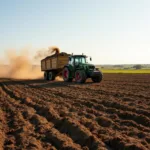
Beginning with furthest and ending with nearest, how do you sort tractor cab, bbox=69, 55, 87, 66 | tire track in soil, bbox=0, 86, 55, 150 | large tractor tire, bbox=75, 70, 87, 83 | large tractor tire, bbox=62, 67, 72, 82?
large tractor tire, bbox=62, 67, 72, 82 → tractor cab, bbox=69, 55, 87, 66 → large tractor tire, bbox=75, 70, 87, 83 → tire track in soil, bbox=0, 86, 55, 150

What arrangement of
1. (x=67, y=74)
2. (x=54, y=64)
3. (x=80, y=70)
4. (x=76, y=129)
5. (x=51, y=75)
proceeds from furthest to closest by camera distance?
1. (x=51, y=75)
2. (x=54, y=64)
3. (x=67, y=74)
4. (x=80, y=70)
5. (x=76, y=129)

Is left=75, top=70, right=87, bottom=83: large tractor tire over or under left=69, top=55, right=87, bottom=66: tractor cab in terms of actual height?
under

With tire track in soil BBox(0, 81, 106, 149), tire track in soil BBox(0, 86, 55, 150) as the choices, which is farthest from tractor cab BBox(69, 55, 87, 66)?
tire track in soil BBox(0, 81, 106, 149)

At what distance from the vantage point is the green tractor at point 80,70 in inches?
781

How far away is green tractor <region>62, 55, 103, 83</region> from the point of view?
19.8 metres

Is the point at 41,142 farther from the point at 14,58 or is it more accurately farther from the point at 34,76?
the point at 14,58

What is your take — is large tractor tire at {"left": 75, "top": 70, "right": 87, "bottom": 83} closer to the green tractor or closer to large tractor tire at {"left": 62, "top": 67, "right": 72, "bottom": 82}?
the green tractor

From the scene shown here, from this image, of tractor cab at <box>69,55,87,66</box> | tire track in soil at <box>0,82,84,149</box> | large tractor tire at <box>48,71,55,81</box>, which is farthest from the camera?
large tractor tire at <box>48,71,55,81</box>

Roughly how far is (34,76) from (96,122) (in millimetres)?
26681

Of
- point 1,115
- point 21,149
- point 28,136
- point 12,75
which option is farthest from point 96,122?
point 12,75

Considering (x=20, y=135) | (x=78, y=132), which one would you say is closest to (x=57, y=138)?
(x=78, y=132)

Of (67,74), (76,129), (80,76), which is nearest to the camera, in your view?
(76,129)

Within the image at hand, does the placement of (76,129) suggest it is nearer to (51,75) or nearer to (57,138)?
(57,138)

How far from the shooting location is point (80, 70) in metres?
20.2
